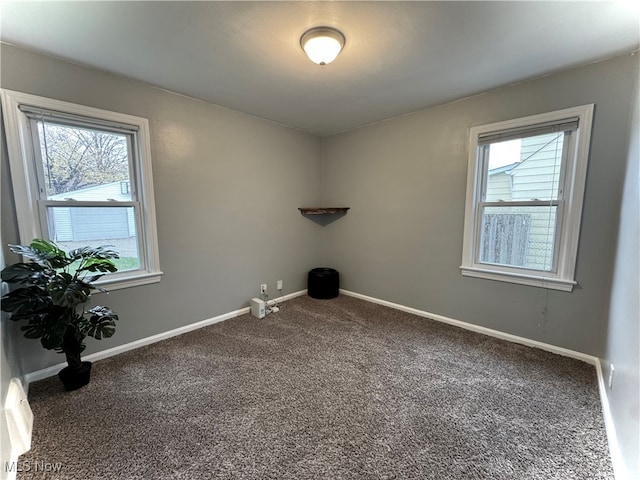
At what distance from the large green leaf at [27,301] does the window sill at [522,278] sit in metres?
3.53

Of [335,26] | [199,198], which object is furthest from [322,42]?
[199,198]

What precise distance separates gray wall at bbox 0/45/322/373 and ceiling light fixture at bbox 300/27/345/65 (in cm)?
153

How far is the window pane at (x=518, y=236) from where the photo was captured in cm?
232

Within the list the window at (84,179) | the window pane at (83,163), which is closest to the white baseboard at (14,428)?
the window at (84,179)

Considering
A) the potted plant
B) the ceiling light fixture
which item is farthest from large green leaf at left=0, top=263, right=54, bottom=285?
the ceiling light fixture

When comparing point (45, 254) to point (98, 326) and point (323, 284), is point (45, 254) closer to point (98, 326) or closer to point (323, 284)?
point (98, 326)

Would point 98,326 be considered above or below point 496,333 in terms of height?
above

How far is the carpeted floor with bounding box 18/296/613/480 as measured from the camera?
1.31 meters

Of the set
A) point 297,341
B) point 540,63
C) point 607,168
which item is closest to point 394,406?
point 297,341

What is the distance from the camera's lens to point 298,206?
3.78 meters

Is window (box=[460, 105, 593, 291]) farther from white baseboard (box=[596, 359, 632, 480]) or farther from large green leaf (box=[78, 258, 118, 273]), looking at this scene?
large green leaf (box=[78, 258, 118, 273])

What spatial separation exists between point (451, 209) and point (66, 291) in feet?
→ 11.0

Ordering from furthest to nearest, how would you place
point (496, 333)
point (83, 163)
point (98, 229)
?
1. point (496, 333)
2. point (98, 229)
3. point (83, 163)

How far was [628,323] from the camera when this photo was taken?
1.42 metres
